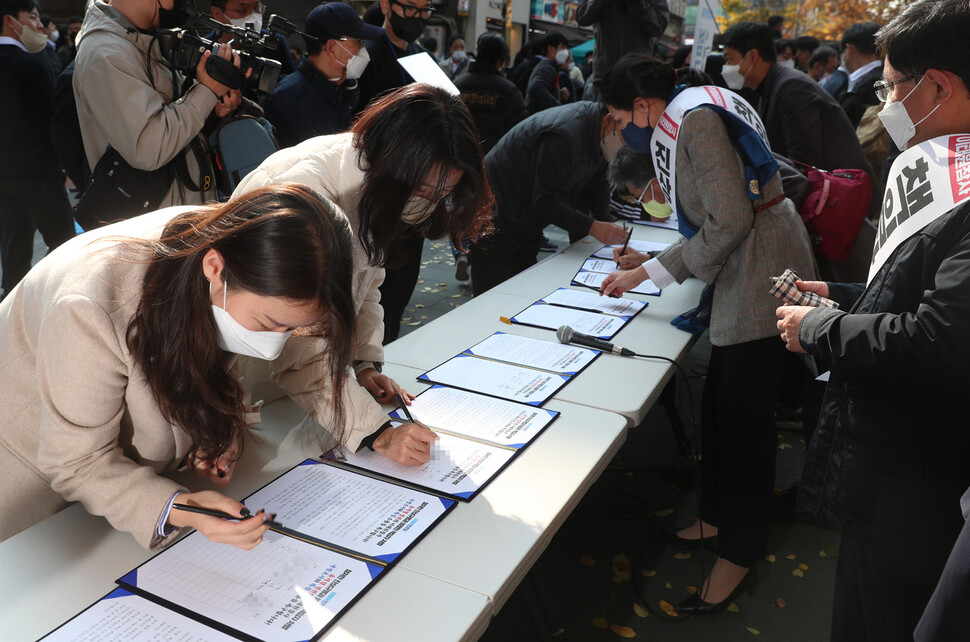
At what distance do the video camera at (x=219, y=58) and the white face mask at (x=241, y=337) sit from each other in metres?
1.23

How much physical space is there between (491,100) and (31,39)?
267 centimetres

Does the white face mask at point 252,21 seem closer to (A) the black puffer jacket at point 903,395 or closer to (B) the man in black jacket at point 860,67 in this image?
(A) the black puffer jacket at point 903,395

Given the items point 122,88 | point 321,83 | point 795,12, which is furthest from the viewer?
point 795,12

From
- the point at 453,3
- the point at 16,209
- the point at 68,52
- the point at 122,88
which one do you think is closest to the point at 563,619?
the point at 122,88

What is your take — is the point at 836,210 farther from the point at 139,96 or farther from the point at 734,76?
the point at 139,96

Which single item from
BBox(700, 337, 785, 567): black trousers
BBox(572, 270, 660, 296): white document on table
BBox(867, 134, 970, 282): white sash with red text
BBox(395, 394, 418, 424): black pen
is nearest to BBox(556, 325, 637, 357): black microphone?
BBox(700, 337, 785, 567): black trousers

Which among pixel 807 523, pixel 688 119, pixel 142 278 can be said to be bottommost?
pixel 807 523

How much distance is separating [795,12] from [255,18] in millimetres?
17613

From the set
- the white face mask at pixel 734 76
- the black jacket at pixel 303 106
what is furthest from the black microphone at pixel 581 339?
the white face mask at pixel 734 76

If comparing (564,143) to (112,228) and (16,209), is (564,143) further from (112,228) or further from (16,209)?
(16,209)

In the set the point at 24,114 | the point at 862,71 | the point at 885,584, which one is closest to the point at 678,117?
the point at 885,584

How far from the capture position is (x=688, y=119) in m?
1.81

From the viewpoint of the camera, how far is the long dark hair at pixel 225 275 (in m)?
0.99

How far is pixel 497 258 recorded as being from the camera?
3029 mm
